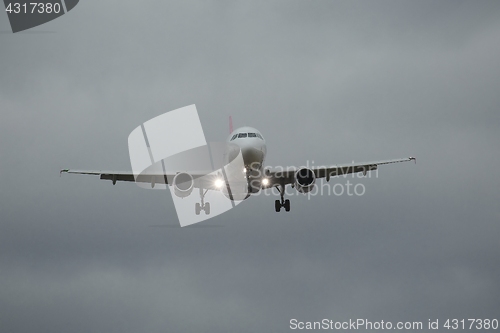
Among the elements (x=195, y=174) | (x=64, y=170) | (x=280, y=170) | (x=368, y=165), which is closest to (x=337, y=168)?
(x=368, y=165)

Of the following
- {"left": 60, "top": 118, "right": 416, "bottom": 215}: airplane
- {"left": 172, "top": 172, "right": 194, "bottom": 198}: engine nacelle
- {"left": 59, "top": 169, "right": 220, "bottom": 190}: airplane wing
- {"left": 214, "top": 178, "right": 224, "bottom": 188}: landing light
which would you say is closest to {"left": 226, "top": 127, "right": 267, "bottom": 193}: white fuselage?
{"left": 60, "top": 118, "right": 416, "bottom": 215}: airplane

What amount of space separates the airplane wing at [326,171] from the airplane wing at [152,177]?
167 inches

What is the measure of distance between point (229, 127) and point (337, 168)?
19.5 meters

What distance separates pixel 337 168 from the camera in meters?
45.5

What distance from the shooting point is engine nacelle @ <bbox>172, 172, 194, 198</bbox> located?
129 feet

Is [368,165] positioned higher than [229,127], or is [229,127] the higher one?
[229,127]

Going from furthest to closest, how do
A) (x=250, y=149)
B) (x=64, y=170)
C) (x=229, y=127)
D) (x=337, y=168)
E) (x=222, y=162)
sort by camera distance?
(x=229, y=127) < (x=337, y=168) < (x=64, y=170) < (x=222, y=162) < (x=250, y=149)

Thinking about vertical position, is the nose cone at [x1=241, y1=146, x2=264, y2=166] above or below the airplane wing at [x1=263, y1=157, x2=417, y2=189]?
above

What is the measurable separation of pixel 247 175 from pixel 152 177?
8807 millimetres

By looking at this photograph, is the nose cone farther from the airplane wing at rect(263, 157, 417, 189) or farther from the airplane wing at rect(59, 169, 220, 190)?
the airplane wing at rect(59, 169, 220, 190)

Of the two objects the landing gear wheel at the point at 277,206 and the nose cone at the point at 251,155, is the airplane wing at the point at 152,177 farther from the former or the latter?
the landing gear wheel at the point at 277,206

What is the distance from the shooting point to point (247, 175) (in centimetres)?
3834

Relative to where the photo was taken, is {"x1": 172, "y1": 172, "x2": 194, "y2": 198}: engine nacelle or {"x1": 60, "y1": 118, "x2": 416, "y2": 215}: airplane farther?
{"x1": 172, "y1": 172, "x2": 194, "y2": 198}: engine nacelle

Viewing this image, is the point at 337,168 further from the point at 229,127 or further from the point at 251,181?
the point at 229,127
